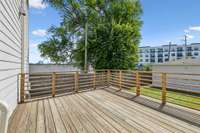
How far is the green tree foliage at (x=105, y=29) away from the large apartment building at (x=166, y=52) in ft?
139

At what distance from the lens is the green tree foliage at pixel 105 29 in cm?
1363

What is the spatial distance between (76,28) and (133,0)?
4.98m

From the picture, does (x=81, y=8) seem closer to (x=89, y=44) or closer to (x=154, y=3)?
(x=89, y=44)

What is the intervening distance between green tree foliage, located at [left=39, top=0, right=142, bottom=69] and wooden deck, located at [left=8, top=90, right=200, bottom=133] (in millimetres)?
8747

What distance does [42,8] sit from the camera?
15.9m

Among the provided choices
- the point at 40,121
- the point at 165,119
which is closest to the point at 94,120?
the point at 40,121

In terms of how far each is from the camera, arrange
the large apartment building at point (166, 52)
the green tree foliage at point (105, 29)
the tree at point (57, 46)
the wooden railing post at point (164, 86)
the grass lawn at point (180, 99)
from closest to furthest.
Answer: the grass lawn at point (180, 99)
the wooden railing post at point (164, 86)
the green tree foliage at point (105, 29)
the tree at point (57, 46)
the large apartment building at point (166, 52)

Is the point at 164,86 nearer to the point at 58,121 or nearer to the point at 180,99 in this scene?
the point at 180,99

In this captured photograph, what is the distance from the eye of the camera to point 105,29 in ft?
44.7

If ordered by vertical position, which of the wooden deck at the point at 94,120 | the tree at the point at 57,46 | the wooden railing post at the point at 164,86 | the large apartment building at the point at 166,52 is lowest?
the wooden deck at the point at 94,120

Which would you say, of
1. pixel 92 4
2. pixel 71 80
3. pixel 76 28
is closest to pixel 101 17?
pixel 92 4

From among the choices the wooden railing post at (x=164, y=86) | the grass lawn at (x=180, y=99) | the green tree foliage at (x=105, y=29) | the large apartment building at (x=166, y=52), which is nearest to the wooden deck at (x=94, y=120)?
the wooden railing post at (x=164, y=86)

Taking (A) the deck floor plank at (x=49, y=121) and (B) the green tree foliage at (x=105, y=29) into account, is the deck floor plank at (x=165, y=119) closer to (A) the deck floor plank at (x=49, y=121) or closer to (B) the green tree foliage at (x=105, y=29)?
(A) the deck floor plank at (x=49, y=121)

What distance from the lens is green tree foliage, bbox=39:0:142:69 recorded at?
13.6m
